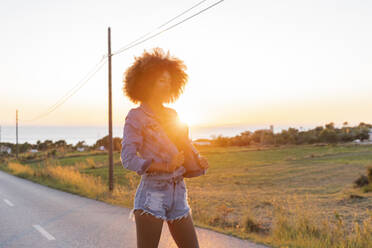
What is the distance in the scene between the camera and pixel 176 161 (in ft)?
8.82

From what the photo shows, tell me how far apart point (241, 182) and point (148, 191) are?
74.0 ft

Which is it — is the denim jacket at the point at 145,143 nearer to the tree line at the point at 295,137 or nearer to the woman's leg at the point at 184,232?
the woman's leg at the point at 184,232

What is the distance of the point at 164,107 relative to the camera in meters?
3.00

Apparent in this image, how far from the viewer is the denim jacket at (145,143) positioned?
8.79 ft

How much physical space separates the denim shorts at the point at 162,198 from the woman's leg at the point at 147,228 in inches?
1.3

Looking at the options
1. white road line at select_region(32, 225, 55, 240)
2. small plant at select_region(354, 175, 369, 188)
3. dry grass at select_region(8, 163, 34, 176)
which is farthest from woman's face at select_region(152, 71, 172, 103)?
dry grass at select_region(8, 163, 34, 176)

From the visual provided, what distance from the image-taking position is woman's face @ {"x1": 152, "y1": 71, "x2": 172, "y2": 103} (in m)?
2.97

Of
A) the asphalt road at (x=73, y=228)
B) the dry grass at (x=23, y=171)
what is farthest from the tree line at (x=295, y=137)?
the asphalt road at (x=73, y=228)

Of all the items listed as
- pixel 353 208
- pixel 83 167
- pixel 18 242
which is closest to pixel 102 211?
pixel 18 242

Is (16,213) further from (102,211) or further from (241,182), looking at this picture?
(241,182)

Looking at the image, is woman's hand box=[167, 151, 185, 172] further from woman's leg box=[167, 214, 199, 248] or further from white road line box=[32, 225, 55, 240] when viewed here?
Answer: white road line box=[32, 225, 55, 240]

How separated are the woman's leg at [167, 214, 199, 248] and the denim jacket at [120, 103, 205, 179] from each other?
0.34 metres

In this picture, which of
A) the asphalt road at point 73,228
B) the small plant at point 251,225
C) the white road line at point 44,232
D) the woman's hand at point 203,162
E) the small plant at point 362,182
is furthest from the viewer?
the small plant at point 362,182

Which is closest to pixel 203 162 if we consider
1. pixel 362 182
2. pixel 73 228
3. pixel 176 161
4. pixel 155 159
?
pixel 176 161
